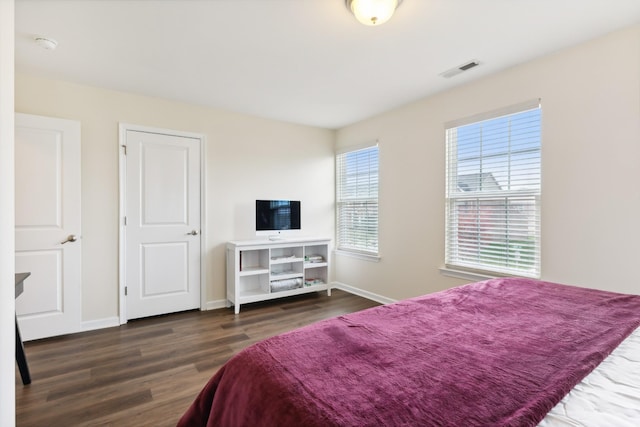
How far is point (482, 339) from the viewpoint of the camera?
1169 millimetres

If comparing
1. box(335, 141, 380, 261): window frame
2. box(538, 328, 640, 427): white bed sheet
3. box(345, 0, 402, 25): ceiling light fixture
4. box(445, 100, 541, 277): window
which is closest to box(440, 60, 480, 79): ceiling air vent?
box(445, 100, 541, 277): window

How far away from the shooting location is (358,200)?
4.45m

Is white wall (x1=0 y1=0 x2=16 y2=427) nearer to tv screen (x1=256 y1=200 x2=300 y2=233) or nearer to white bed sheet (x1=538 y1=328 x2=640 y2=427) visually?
white bed sheet (x1=538 y1=328 x2=640 y2=427)

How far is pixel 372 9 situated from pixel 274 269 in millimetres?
3248

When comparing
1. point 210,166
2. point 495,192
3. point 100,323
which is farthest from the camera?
point 210,166

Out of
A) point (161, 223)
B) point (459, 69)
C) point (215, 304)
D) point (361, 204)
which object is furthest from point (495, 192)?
point (161, 223)

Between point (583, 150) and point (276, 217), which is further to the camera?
point (276, 217)

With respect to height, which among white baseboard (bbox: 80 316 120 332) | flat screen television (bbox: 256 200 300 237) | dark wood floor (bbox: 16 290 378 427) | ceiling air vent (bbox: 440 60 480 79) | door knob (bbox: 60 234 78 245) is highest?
ceiling air vent (bbox: 440 60 480 79)

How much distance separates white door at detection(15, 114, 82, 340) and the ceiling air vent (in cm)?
353

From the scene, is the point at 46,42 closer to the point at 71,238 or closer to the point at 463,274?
the point at 71,238

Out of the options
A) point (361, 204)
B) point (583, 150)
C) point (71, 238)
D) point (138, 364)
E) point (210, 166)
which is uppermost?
point (210, 166)

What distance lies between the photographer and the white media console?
3678 mm

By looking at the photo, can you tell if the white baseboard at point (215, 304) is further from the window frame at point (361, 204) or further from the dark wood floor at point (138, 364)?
the window frame at point (361, 204)

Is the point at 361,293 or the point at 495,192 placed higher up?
the point at 495,192
